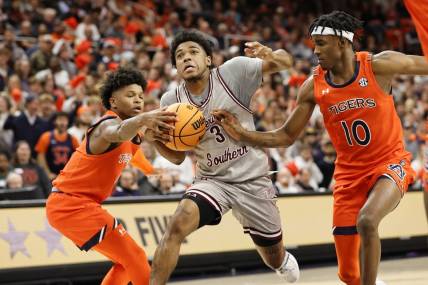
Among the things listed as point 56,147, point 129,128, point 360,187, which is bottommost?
point 56,147

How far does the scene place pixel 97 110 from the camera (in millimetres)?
11492

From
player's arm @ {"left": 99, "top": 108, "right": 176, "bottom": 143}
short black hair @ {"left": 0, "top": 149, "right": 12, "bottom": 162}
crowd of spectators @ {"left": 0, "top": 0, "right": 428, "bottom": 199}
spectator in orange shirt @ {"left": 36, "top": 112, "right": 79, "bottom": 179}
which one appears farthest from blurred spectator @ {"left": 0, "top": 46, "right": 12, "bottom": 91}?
player's arm @ {"left": 99, "top": 108, "right": 176, "bottom": 143}

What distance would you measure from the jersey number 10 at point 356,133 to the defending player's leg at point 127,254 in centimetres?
180

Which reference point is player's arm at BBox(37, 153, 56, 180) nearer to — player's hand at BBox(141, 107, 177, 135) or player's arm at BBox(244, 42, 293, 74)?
player's arm at BBox(244, 42, 293, 74)

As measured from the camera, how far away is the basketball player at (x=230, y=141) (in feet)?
20.3

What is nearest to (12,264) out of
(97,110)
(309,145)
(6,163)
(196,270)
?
(6,163)

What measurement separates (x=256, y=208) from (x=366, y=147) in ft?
3.24

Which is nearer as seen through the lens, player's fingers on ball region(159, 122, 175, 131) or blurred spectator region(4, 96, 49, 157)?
player's fingers on ball region(159, 122, 175, 131)

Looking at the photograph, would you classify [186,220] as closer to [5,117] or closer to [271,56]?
[271,56]

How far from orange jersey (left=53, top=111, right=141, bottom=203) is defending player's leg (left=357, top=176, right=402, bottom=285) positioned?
6.38ft

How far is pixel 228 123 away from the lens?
6121 millimetres

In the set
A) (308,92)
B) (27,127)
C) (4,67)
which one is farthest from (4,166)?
(308,92)

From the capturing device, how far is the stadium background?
8.98 meters

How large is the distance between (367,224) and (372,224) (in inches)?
1.4
